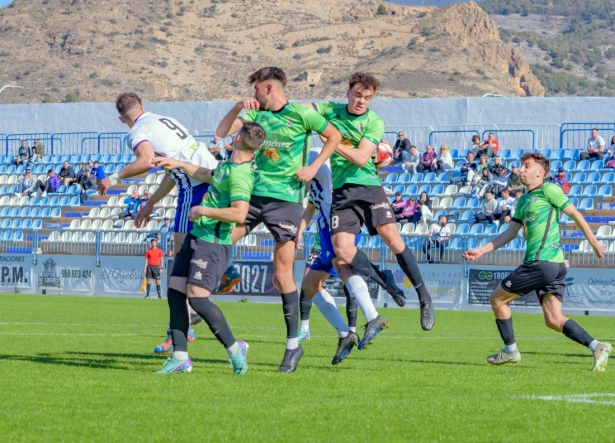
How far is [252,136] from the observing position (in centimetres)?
791

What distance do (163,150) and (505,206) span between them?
1800 cm

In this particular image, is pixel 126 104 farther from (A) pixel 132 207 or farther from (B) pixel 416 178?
(B) pixel 416 178

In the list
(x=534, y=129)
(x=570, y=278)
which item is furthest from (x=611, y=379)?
(x=534, y=129)

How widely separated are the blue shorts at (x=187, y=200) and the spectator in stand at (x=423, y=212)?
1787 cm

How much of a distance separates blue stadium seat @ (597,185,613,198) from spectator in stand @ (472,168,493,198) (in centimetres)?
295

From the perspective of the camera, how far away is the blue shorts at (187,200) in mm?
9562

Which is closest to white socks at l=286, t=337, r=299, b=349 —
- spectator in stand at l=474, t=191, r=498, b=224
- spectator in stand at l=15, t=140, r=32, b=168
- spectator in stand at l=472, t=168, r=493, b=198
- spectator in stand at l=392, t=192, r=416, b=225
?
spectator in stand at l=474, t=191, r=498, b=224

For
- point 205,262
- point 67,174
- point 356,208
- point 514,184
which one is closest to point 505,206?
point 514,184

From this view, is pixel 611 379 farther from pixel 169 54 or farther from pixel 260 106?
pixel 169 54

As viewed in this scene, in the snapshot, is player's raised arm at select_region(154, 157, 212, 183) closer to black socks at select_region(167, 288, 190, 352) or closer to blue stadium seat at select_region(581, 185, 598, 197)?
black socks at select_region(167, 288, 190, 352)

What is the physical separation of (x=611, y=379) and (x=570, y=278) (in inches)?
578

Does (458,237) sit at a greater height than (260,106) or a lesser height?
lesser

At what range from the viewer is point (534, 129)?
35250 mm

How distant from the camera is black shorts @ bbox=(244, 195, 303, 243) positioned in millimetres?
8586
